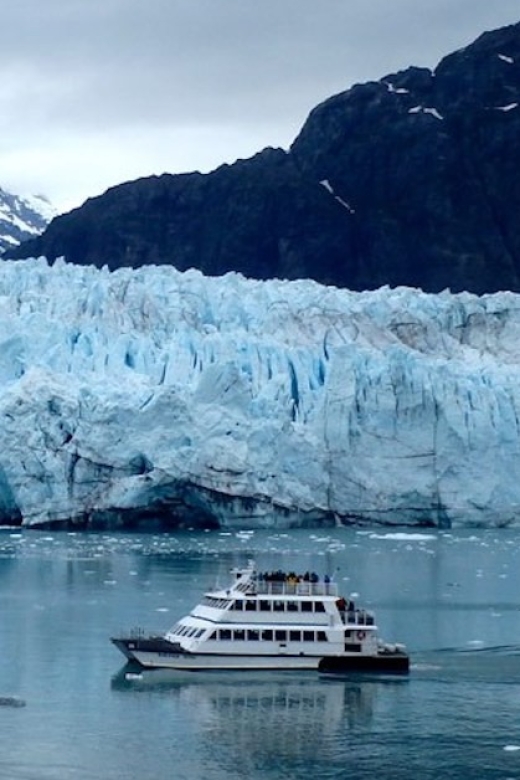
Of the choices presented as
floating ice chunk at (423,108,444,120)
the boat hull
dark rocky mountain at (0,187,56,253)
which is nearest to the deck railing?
the boat hull

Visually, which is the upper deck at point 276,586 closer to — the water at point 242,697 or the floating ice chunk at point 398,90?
the water at point 242,697

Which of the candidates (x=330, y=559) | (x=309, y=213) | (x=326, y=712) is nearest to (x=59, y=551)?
(x=330, y=559)

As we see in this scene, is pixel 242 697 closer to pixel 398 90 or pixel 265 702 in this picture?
pixel 265 702

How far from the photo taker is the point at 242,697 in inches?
728

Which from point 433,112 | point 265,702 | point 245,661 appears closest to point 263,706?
point 265,702

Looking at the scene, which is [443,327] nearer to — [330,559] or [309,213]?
[330,559]

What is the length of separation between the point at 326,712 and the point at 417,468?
23.3 meters

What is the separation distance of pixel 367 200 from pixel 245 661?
61.6 metres

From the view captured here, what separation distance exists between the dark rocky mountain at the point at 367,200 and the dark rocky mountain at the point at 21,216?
4859 cm

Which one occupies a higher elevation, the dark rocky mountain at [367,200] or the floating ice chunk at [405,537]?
the dark rocky mountain at [367,200]

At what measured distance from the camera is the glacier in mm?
38594

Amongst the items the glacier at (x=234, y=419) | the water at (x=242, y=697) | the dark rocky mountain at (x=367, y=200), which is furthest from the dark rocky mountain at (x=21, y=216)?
the water at (x=242, y=697)

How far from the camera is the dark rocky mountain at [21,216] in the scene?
13975 cm

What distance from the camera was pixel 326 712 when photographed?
17.8 metres
